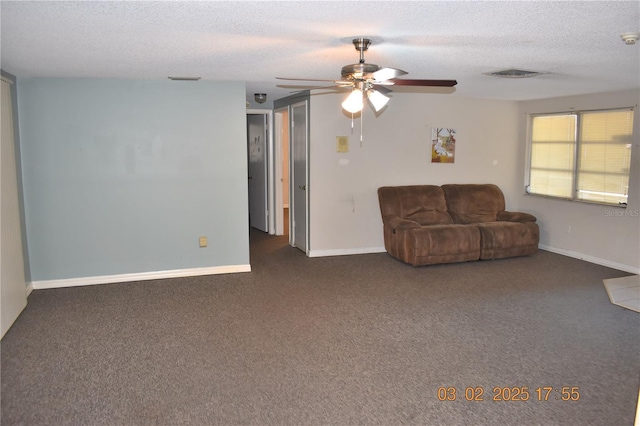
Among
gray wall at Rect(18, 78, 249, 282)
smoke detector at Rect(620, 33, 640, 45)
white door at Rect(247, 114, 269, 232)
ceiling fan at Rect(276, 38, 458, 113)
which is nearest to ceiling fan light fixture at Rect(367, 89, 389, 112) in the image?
ceiling fan at Rect(276, 38, 458, 113)

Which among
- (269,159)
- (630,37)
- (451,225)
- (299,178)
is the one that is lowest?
(451,225)

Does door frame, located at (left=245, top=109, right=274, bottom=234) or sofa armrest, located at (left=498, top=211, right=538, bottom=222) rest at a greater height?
door frame, located at (left=245, top=109, right=274, bottom=234)

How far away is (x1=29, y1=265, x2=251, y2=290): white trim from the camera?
5.09 m

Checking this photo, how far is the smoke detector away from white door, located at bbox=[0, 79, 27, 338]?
15.4 feet

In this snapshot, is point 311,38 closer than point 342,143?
Yes

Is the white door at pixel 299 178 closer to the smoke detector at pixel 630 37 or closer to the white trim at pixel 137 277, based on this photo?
the white trim at pixel 137 277

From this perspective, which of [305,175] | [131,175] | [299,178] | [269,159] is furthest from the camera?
[269,159]

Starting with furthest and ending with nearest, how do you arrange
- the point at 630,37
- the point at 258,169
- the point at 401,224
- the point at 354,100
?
the point at 258,169, the point at 401,224, the point at 354,100, the point at 630,37

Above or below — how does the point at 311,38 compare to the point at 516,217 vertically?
above

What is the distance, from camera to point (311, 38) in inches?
124

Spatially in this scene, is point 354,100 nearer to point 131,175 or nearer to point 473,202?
point 131,175

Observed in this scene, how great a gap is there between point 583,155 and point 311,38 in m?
4.78

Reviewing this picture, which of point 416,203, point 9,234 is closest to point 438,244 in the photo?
point 416,203

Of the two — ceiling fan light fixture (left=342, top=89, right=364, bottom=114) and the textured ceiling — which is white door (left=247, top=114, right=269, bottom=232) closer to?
the textured ceiling
